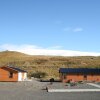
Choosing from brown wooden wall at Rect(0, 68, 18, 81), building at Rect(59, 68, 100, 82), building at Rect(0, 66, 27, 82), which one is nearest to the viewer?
building at Rect(0, 66, 27, 82)

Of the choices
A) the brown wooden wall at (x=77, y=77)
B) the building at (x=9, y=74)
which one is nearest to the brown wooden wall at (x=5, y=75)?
the building at (x=9, y=74)

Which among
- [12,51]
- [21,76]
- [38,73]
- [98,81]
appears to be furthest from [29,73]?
[12,51]

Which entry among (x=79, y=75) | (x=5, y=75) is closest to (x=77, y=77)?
(x=79, y=75)

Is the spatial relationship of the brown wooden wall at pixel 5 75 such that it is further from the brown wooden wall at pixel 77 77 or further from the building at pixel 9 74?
the brown wooden wall at pixel 77 77

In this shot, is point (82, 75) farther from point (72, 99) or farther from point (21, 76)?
point (72, 99)

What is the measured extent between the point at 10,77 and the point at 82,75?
Result: 1671cm

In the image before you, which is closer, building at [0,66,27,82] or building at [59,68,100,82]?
building at [0,66,27,82]

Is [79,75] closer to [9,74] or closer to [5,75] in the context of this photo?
[9,74]

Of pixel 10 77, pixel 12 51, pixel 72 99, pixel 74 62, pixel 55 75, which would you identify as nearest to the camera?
pixel 72 99

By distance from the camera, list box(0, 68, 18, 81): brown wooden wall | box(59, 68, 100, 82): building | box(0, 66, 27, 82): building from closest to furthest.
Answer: box(0, 66, 27, 82): building
box(0, 68, 18, 81): brown wooden wall
box(59, 68, 100, 82): building

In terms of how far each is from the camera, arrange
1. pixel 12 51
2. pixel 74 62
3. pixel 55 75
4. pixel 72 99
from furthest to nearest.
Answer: pixel 12 51, pixel 74 62, pixel 55 75, pixel 72 99

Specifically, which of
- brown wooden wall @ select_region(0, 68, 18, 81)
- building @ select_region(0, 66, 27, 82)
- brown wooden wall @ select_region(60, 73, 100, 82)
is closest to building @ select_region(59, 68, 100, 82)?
brown wooden wall @ select_region(60, 73, 100, 82)

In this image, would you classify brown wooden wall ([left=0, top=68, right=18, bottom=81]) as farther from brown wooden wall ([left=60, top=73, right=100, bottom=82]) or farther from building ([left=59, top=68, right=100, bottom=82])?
brown wooden wall ([left=60, top=73, right=100, bottom=82])

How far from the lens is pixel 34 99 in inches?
1417
